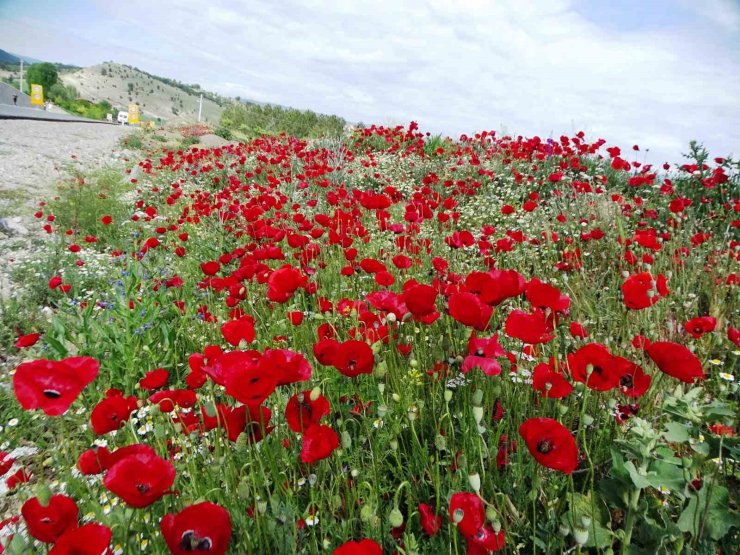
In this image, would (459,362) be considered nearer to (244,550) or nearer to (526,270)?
(244,550)

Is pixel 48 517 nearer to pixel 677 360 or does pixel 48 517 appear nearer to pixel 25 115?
pixel 677 360

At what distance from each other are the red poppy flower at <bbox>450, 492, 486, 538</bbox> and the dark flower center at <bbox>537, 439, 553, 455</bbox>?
0.60 feet

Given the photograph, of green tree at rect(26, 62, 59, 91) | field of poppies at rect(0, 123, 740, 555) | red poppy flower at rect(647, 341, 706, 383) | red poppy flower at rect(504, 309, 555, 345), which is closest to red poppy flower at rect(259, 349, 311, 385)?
field of poppies at rect(0, 123, 740, 555)

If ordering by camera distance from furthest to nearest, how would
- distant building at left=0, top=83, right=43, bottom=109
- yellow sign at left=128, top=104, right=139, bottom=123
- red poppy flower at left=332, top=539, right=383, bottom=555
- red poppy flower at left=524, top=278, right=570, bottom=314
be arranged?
yellow sign at left=128, top=104, right=139, bottom=123
distant building at left=0, top=83, right=43, bottom=109
red poppy flower at left=524, top=278, right=570, bottom=314
red poppy flower at left=332, top=539, right=383, bottom=555

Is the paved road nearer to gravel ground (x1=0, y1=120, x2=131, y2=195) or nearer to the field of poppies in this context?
gravel ground (x1=0, y1=120, x2=131, y2=195)

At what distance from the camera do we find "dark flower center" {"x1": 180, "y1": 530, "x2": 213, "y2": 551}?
0.85 metres

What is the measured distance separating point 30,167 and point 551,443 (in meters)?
13.4

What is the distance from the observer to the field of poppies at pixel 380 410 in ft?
3.42

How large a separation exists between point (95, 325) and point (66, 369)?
2096 millimetres

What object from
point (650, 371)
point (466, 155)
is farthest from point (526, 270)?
point (466, 155)

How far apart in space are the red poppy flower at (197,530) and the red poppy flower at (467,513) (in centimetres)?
48

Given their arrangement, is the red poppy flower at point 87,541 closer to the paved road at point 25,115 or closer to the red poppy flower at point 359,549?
the red poppy flower at point 359,549

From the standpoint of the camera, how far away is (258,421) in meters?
1.18

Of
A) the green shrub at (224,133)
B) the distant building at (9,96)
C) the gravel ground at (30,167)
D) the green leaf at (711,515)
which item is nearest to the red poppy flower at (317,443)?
the green leaf at (711,515)
